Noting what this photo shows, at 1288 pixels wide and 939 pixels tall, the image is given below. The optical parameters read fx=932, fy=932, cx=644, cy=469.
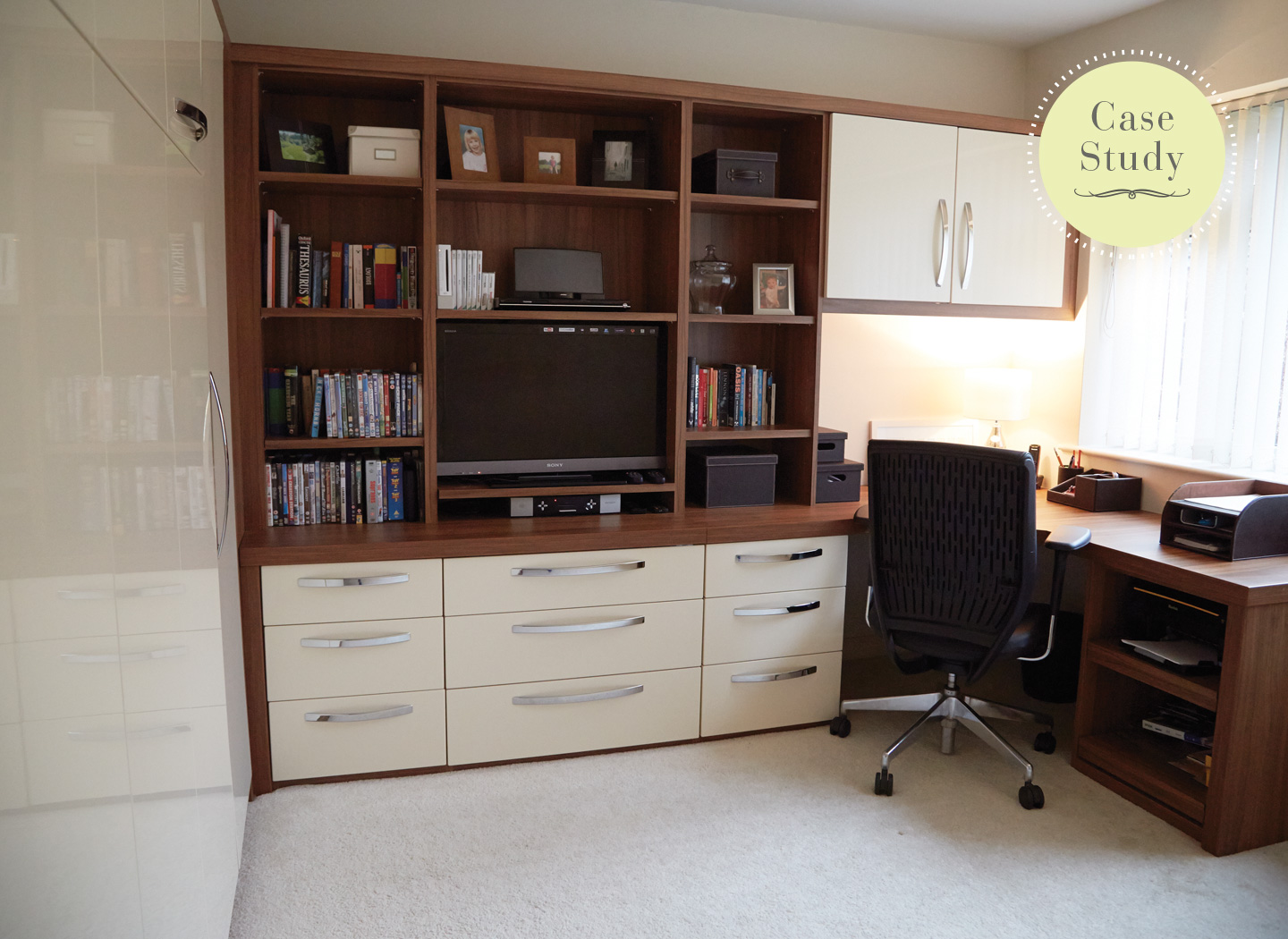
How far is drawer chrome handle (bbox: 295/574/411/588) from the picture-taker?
2588 millimetres

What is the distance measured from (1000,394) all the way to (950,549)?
117cm

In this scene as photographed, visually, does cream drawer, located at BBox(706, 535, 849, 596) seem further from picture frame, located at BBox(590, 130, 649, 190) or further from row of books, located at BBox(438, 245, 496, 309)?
picture frame, located at BBox(590, 130, 649, 190)

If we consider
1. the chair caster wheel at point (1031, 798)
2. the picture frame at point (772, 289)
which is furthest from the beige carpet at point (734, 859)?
the picture frame at point (772, 289)

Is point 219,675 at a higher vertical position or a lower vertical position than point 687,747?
higher

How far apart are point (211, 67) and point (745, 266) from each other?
191 centimetres

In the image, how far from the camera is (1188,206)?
10.3 feet

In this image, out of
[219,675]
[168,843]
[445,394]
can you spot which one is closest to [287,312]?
[445,394]

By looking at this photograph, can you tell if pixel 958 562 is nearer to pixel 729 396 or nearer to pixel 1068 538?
pixel 1068 538

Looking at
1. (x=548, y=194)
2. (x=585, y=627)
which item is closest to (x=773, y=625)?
(x=585, y=627)

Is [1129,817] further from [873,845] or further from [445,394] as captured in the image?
[445,394]

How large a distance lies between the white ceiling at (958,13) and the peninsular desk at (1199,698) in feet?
6.09

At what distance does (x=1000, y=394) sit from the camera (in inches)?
141

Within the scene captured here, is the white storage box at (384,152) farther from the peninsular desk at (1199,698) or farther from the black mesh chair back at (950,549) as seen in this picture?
the peninsular desk at (1199,698)

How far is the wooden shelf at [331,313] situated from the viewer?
8.98 ft
